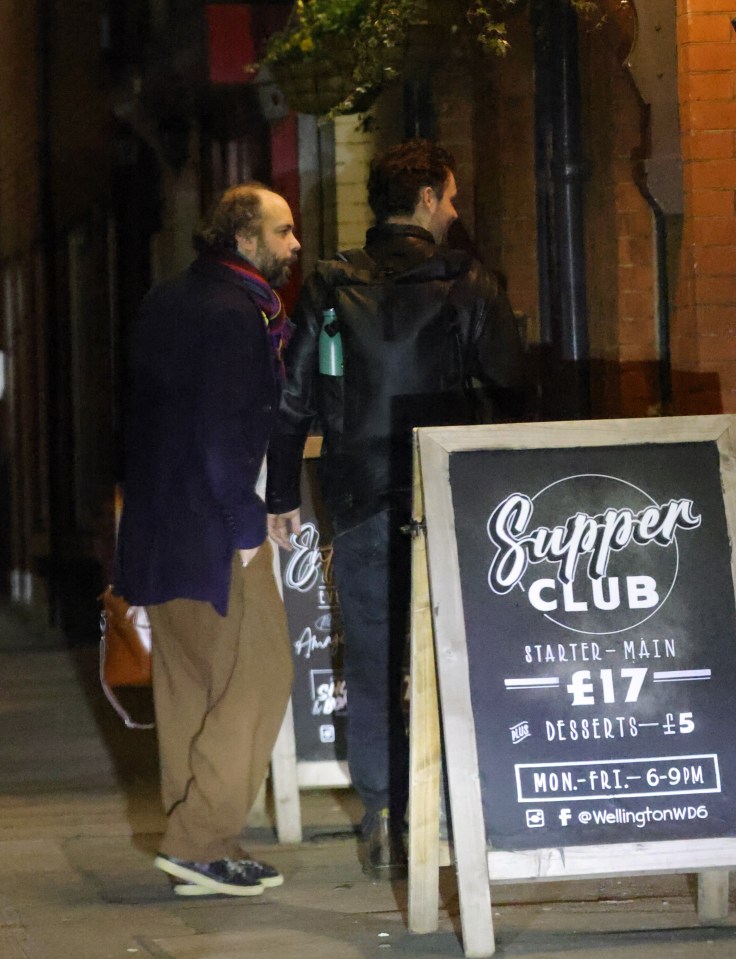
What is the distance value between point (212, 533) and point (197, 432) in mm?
282

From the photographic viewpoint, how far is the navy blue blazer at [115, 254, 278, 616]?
14.4 ft

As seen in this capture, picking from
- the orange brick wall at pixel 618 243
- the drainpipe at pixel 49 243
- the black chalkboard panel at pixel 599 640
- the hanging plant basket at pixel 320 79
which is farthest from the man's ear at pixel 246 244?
the drainpipe at pixel 49 243

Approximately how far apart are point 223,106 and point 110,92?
7.82 ft

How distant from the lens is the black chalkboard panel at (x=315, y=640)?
548 centimetres

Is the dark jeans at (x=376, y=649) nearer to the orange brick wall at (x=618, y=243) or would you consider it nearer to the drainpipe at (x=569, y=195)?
the orange brick wall at (x=618, y=243)

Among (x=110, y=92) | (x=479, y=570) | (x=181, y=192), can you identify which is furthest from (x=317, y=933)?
(x=110, y=92)

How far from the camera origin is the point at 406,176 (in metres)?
4.87

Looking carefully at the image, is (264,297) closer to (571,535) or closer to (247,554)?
(247,554)

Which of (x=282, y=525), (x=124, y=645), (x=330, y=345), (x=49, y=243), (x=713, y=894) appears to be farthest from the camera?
(x=49, y=243)

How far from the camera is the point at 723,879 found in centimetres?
429

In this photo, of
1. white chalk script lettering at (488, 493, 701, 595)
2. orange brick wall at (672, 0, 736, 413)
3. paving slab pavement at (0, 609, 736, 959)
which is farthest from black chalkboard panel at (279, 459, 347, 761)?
orange brick wall at (672, 0, 736, 413)

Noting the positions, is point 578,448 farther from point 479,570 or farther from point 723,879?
point 723,879

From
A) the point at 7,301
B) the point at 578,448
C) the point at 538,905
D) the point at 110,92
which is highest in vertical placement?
the point at 110,92

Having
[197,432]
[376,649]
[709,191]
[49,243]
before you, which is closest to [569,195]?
[709,191]
